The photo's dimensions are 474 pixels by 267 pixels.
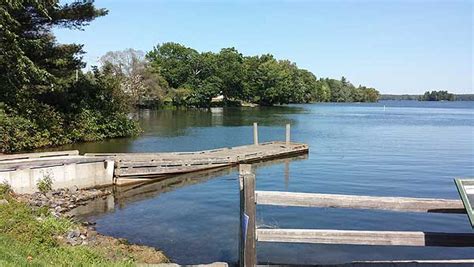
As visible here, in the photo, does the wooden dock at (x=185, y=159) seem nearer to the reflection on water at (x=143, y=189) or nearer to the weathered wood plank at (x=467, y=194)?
the reflection on water at (x=143, y=189)

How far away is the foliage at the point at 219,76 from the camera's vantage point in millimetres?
110794

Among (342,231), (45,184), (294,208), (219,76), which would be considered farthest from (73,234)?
(219,76)

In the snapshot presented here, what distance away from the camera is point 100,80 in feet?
124

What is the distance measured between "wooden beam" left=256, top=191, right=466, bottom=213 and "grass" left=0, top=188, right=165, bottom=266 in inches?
101

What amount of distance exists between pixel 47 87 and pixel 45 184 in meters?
17.1

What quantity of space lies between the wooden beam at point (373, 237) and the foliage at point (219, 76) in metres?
99.3

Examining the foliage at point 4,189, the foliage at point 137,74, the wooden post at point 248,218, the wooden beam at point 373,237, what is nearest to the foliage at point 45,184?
the foliage at point 4,189

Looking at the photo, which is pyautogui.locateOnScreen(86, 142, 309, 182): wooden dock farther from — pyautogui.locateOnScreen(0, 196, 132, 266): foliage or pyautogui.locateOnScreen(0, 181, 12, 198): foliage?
pyautogui.locateOnScreen(0, 196, 132, 266): foliage

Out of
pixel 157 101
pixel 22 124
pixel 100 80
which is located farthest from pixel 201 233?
pixel 157 101

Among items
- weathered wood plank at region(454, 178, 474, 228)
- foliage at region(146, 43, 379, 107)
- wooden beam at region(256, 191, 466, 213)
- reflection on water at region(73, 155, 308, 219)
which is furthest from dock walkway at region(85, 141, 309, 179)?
foliage at region(146, 43, 379, 107)

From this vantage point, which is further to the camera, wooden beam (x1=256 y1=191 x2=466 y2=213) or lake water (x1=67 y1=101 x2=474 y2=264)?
lake water (x1=67 y1=101 x2=474 y2=264)

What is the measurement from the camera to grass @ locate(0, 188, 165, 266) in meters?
6.46

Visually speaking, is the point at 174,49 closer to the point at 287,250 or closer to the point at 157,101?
the point at 157,101

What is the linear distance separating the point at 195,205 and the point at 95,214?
3612mm
